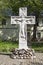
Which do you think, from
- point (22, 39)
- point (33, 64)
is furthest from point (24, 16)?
point (33, 64)

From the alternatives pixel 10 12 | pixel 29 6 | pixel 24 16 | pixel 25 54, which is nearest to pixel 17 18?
pixel 24 16

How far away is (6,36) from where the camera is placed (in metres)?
40.3

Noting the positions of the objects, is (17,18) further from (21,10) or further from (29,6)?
(29,6)

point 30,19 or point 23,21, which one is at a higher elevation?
point 30,19

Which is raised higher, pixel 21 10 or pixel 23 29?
pixel 21 10

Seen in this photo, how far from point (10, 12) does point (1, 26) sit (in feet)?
13.6

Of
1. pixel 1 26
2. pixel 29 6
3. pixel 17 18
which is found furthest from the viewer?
pixel 1 26

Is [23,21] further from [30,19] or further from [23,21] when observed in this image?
[30,19]

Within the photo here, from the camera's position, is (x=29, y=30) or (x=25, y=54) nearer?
(x=25, y=54)

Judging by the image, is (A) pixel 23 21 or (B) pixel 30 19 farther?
(A) pixel 23 21

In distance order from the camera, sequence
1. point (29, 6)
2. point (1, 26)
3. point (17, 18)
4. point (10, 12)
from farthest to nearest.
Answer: point (1, 26) → point (10, 12) → point (29, 6) → point (17, 18)

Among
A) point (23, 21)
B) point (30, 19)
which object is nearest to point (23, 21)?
point (23, 21)

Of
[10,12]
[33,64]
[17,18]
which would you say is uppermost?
[17,18]

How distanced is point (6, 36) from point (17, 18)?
2584cm
